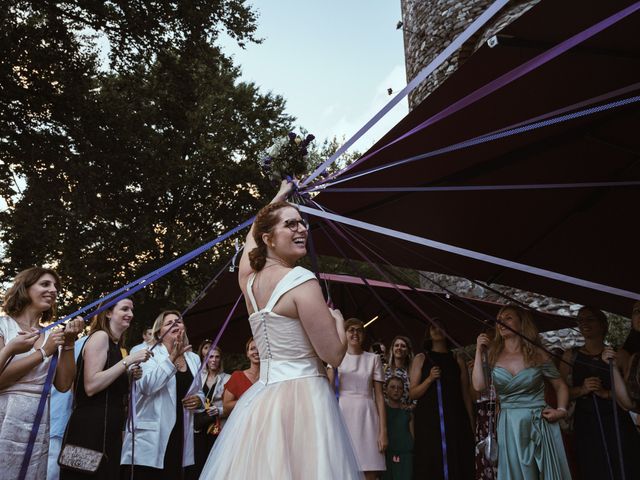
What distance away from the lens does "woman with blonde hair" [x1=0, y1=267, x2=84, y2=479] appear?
3.82 metres

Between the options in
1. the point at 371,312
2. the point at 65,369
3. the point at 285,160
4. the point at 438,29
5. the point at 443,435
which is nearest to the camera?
the point at 65,369

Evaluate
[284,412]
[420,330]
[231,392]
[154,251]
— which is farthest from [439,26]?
[284,412]

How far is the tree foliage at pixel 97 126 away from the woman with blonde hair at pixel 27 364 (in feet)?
28.3

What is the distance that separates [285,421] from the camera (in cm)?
272

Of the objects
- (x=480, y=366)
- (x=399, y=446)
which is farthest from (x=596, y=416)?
(x=399, y=446)

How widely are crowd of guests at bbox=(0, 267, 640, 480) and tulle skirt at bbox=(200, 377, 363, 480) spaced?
0.72 ft

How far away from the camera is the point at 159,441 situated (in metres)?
5.40

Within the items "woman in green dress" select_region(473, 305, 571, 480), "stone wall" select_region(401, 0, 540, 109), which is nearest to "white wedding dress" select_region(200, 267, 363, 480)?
"woman in green dress" select_region(473, 305, 571, 480)

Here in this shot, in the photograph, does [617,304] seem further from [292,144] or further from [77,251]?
[77,251]

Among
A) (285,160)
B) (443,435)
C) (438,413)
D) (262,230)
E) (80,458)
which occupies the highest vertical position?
(285,160)

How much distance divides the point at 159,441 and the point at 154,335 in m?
1.00

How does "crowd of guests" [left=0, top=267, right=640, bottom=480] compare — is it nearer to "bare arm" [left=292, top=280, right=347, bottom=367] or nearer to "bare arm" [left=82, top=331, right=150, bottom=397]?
"bare arm" [left=82, top=331, right=150, bottom=397]

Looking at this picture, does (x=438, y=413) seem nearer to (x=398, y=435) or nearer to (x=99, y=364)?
(x=398, y=435)

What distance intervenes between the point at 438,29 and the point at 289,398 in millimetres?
13290
